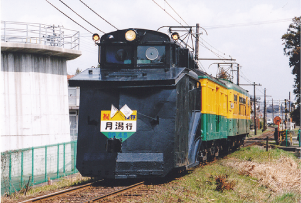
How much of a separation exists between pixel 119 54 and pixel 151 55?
915 millimetres

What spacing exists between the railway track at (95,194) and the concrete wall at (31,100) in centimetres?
1023

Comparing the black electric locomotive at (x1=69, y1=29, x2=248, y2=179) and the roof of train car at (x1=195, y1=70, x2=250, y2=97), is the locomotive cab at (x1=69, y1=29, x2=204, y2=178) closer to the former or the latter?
the black electric locomotive at (x1=69, y1=29, x2=248, y2=179)

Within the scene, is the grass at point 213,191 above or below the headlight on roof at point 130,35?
below

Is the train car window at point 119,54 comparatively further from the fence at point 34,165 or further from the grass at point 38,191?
the fence at point 34,165

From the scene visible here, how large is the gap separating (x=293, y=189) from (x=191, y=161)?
135 inches

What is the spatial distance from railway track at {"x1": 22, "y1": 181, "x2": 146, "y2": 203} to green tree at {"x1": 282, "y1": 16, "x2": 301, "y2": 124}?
32425mm

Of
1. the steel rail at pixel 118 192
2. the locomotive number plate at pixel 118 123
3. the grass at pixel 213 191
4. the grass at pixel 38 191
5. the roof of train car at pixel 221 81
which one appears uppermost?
the roof of train car at pixel 221 81

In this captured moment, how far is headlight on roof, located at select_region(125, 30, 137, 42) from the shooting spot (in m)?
11.0

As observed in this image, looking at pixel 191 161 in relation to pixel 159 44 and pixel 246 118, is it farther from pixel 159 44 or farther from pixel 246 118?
pixel 246 118

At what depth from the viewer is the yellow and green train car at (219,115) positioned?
13773mm

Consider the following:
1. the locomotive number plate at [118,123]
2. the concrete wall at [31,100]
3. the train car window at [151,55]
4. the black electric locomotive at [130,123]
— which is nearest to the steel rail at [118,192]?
the black electric locomotive at [130,123]

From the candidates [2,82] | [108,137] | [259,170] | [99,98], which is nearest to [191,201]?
[108,137]

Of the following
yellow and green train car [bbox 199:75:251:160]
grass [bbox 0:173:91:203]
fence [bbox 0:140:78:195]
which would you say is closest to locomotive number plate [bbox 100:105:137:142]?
grass [bbox 0:173:91:203]

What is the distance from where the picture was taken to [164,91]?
10062 mm
